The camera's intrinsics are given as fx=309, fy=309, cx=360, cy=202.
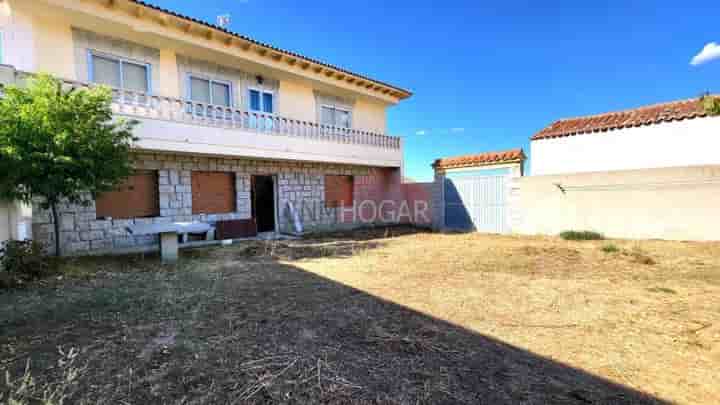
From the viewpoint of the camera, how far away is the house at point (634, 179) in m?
8.42

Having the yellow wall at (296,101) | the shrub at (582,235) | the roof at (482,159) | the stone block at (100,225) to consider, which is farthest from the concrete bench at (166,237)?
the shrub at (582,235)

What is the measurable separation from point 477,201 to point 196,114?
10.0 metres

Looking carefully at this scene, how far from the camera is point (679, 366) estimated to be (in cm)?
262

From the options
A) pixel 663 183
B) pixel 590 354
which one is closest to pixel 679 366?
pixel 590 354

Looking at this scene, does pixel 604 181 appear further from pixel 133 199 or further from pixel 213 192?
pixel 133 199

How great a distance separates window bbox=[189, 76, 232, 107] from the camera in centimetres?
941

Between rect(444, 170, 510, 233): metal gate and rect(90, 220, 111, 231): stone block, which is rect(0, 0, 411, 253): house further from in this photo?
rect(444, 170, 510, 233): metal gate

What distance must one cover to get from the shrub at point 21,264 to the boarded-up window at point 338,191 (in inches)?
345

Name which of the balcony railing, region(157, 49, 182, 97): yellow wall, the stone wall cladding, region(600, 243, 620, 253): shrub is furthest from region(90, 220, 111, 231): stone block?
region(600, 243, 620, 253): shrub

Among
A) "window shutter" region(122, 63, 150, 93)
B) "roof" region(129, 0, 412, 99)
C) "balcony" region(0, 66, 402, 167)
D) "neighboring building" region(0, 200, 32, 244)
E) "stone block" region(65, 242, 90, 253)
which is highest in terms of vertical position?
"roof" region(129, 0, 412, 99)

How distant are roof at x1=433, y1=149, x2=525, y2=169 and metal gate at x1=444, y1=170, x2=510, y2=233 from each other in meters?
0.36

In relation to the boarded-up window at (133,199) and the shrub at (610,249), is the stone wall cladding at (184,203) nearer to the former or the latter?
the boarded-up window at (133,199)

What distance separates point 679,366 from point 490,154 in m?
9.96

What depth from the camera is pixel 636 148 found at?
10.4 meters
